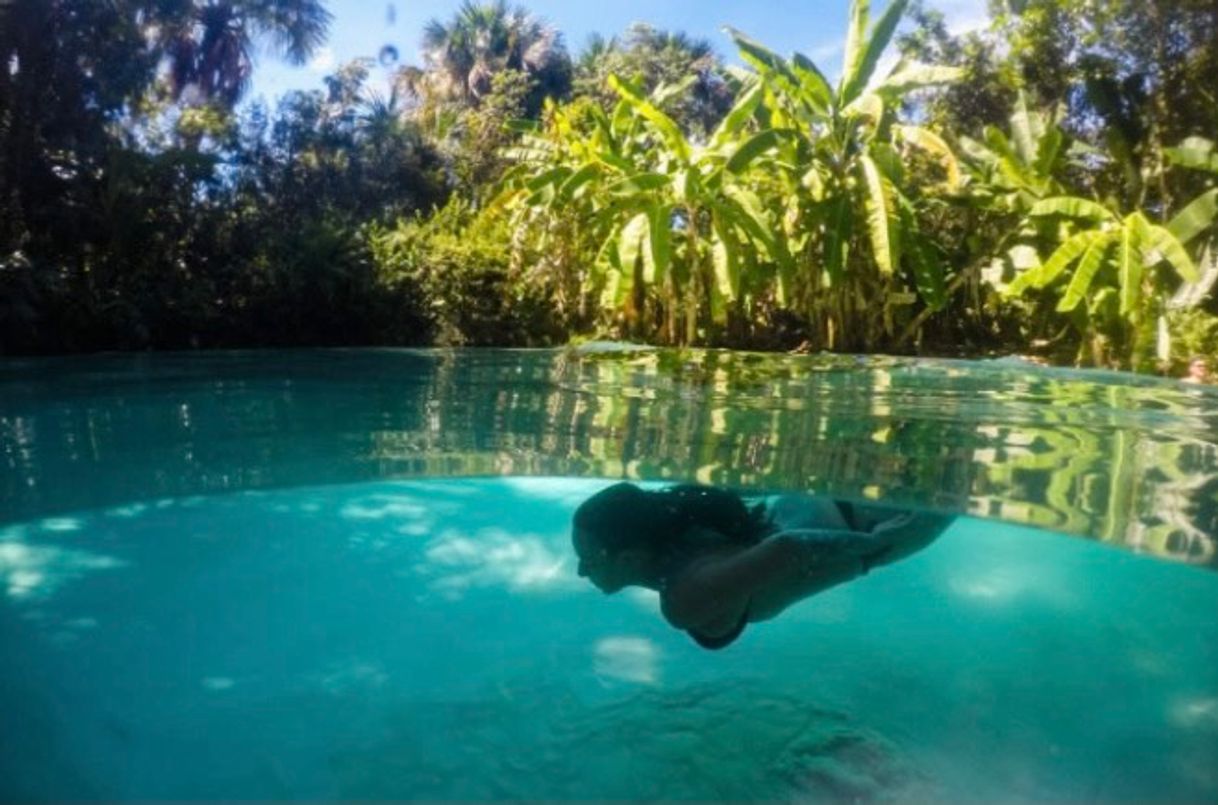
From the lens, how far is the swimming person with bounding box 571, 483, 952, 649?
2955 millimetres

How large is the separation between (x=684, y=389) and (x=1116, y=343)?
25.6 ft

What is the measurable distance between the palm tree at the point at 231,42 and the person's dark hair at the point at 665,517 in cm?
1773

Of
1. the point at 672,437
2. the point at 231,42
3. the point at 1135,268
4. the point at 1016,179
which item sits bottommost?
the point at 672,437

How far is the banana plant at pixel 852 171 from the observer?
1125 centimetres

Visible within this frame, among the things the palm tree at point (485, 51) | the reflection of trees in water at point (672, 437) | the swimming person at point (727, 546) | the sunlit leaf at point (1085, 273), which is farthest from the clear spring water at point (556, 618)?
the palm tree at point (485, 51)

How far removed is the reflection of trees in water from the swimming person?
20cm

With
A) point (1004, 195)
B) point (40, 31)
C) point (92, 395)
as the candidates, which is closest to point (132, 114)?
point (40, 31)

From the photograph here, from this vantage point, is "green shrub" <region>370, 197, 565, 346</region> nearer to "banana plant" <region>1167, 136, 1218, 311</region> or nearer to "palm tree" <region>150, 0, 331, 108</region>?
"palm tree" <region>150, 0, 331, 108</region>

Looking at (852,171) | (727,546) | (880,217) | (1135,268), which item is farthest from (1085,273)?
(727,546)

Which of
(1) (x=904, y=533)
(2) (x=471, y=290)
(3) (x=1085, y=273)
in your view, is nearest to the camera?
(1) (x=904, y=533)

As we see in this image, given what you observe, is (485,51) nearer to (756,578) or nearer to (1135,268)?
(1135,268)

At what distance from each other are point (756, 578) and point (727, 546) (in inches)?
16.1

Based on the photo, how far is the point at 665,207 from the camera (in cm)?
1100

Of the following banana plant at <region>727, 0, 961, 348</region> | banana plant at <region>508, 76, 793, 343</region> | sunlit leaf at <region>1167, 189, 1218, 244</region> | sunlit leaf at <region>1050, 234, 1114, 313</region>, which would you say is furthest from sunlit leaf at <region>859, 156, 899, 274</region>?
sunlit leaf at <region>1167, 189, 1218, 244</region>
